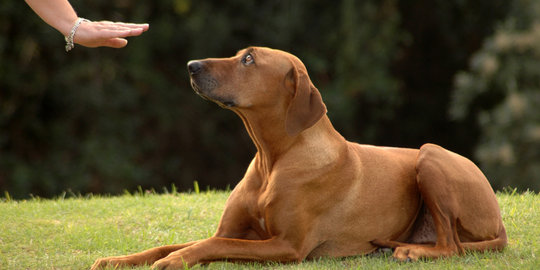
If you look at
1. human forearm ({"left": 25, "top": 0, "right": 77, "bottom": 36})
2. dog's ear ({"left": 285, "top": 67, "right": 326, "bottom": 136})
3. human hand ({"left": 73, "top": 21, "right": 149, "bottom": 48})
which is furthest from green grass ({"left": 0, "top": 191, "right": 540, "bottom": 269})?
human forearm ({"left": 25, "top": 0, "right": 77, "bottom": 36})

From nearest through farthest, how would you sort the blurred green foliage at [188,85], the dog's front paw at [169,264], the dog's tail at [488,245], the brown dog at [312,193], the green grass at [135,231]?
the dog's front paw at [169,264]
the brown dog at [312,193]
the green grass at [135,231]
the dog's tail at [488,245]
the blurred green foliage at [188,85]

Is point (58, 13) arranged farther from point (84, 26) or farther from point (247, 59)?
point (247, 59)

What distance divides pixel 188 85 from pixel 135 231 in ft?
33.7

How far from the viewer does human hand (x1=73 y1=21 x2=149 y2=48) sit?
4.96 meters

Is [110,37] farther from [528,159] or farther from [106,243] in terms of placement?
[528,159]

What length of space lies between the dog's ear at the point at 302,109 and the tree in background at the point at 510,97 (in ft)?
30.2

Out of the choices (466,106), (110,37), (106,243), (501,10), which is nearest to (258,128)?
(110,37)

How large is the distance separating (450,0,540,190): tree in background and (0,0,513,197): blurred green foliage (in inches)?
59.3

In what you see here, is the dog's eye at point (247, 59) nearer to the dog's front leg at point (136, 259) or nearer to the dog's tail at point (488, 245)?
the dog's front leg at point (136, 259)

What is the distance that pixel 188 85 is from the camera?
16.1 meters

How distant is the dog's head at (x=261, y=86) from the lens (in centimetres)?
474

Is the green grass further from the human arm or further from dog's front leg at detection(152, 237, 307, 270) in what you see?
the human arm

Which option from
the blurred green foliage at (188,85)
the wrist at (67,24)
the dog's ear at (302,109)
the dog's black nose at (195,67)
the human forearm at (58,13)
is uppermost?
the human forearm at (58,13)

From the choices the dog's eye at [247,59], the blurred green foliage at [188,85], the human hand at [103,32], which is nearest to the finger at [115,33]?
the human hand at [103,32]
